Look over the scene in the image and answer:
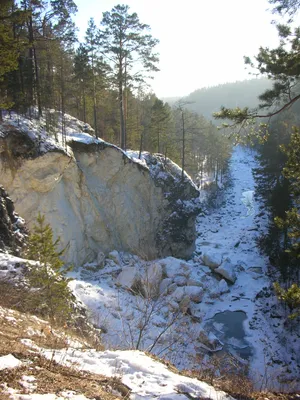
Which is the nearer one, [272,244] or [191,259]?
[272,244]

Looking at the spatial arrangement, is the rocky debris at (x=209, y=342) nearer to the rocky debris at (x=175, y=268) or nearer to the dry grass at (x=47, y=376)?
the rocky debris at (x=175, y=268)

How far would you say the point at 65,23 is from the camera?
56.2 ft

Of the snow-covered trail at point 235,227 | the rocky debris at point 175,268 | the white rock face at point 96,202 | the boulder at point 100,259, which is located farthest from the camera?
the snow-covered trail at point 235,227

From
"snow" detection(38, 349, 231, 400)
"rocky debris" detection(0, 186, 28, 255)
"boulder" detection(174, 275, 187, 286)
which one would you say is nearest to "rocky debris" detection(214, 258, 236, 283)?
"boulder" detection(174, 275, 187, 286)

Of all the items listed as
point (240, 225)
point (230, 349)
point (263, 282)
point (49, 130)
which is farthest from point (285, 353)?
point (240, 225)

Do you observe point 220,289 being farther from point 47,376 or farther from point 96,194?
point 47,376

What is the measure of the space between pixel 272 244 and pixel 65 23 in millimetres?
21454

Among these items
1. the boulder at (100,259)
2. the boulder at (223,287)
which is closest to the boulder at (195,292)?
the boulder at (223,287)

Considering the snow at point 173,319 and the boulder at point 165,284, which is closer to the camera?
the snow at point 173,319

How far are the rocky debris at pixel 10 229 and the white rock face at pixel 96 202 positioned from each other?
114 centimetres

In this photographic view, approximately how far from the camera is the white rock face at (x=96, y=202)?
1595 centimetres

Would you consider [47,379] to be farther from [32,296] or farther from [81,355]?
[32,296]

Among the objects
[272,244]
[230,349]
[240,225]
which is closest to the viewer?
[230,349]

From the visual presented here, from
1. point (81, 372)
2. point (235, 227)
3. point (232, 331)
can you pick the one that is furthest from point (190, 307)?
point (235, 227)
